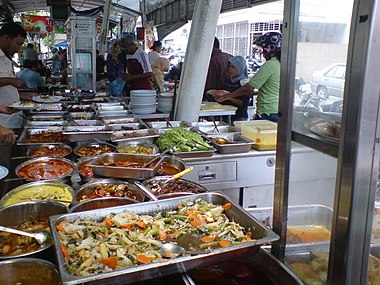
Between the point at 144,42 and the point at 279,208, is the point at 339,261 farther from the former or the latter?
the point at 144,42

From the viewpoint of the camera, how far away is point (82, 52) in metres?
7.31

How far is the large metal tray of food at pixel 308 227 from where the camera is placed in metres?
1.32

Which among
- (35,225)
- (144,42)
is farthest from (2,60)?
(144,42)

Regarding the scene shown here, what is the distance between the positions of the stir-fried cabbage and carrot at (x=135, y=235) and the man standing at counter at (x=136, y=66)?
198 inches

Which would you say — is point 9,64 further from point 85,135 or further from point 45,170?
point 45,170

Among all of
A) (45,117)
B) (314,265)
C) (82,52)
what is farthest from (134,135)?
(82,52)

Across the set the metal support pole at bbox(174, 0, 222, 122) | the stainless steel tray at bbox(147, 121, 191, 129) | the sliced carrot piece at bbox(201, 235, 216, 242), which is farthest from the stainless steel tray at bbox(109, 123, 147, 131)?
the sliced carrot piece at bbox(201, 235, 216, 242)

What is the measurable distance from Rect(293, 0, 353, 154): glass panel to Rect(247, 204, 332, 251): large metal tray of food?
256mm

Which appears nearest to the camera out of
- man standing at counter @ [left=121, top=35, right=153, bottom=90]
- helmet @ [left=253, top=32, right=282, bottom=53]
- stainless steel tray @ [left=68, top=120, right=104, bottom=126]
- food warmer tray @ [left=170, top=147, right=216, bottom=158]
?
food warmer tray @ [left=170, top=147, right=216, bottom=158]

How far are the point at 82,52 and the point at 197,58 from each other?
13.6 feet

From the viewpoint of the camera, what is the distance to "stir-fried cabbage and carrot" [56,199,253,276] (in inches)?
56.3

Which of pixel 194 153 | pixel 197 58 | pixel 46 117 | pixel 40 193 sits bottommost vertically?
pixel 40 193

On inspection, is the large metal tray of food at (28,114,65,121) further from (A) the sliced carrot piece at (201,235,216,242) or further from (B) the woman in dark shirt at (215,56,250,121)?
(A) the sliced carrot piece at (201,235,216,242)

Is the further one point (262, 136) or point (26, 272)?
point (262, 136)
